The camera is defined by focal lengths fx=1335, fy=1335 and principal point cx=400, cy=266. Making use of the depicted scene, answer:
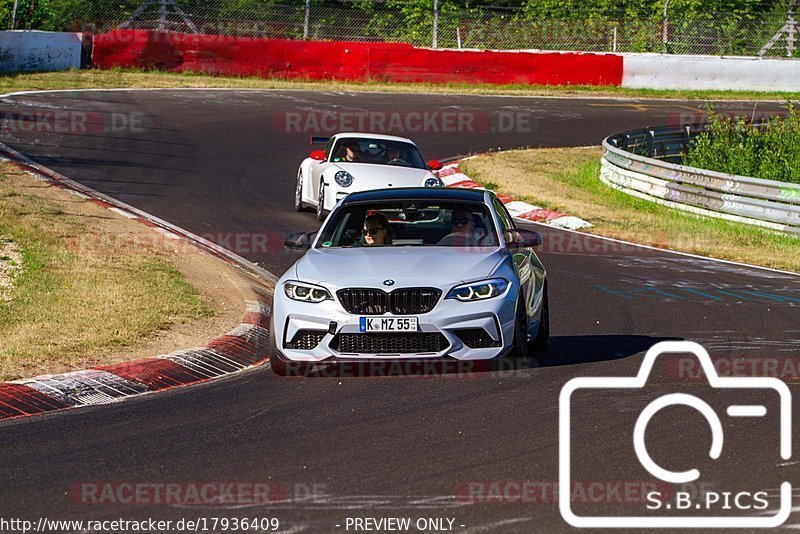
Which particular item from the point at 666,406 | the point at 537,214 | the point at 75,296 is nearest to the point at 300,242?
the point at 75,296

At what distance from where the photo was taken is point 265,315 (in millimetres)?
12352

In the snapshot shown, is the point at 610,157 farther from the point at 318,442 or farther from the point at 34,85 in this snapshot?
the point at 318,442

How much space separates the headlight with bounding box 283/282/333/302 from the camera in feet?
31.1

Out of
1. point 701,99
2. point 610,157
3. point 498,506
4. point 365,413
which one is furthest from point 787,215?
point 701,99

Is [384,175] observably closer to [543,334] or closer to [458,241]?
[458,241]

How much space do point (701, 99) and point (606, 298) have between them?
1164 inches

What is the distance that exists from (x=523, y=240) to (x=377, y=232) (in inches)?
45.8

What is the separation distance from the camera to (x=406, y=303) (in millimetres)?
9359

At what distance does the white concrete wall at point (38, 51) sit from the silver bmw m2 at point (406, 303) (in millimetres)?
26729

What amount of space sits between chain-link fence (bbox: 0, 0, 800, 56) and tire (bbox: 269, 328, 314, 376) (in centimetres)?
2829

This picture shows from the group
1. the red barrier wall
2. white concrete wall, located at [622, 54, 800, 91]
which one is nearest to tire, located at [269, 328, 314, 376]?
the red barrier wall

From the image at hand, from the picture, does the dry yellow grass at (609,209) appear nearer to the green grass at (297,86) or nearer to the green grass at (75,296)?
the green grass at (75,296)

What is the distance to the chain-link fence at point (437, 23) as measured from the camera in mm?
36969

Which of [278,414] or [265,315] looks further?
[265,315]
